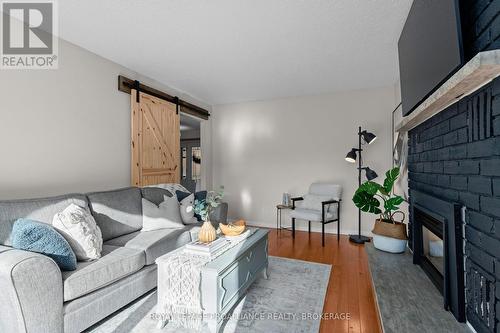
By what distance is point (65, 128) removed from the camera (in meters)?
2.62

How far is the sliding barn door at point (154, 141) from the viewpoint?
11.3 feet

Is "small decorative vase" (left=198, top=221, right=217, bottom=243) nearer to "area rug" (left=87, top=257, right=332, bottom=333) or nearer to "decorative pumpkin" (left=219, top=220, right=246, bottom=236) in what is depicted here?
"decorative pumpkin" (left=219, top=220, right=246, bottom=236)

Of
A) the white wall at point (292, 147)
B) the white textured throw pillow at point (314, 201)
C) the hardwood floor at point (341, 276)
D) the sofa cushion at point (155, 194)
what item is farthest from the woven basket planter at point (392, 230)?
the sofa cushion at point (155, 194)

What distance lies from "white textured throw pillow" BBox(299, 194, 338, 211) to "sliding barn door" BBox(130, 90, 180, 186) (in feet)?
7.27

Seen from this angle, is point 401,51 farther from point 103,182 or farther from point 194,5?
point 103,182

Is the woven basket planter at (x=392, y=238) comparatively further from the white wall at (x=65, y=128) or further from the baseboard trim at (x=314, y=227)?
the white wall at (x=65, y=128)

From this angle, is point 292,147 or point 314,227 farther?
point 292,147

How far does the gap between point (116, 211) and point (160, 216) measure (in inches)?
17.3

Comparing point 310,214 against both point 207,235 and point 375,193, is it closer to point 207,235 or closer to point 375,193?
point 375,193

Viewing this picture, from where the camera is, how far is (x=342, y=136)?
432 cm

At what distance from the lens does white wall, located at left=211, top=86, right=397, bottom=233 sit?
13.7 ft

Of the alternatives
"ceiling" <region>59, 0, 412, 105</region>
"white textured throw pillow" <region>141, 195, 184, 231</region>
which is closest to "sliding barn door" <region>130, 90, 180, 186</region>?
"ceiling" <region>59, 0, 412, 105</region>

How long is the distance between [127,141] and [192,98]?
5.88 feet

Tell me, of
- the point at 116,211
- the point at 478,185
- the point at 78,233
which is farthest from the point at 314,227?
the point at 78,233
